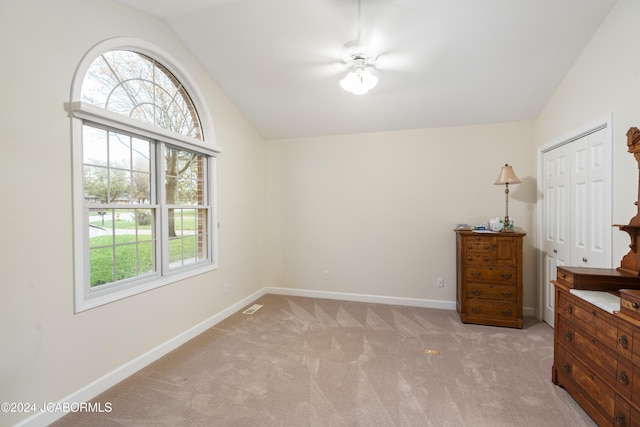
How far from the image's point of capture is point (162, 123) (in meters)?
2.89

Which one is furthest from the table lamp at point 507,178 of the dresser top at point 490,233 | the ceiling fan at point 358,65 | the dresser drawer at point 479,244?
the ceiling fan at point 358,65

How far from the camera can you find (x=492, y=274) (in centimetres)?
331

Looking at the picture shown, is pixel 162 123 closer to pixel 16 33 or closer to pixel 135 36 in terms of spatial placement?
pixel 135 36

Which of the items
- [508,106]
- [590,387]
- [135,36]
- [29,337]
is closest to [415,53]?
[508,106]

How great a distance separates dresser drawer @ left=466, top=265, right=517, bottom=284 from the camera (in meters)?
3.26

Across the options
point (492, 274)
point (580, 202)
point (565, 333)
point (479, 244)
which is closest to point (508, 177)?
point (580, 202)

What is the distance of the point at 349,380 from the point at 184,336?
1.75 meters

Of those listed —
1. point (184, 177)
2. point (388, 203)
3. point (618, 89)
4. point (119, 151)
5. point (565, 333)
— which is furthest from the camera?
point (388, 203)

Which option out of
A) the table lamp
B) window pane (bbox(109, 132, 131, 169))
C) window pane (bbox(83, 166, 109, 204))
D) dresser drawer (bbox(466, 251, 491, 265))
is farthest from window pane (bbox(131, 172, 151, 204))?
the table lamp

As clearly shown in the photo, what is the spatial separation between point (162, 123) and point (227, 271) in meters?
1.87

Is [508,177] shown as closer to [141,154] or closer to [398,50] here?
[398,50]

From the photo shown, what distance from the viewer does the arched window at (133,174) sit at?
2.16 metres

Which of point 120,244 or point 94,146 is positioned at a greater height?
point 94,146

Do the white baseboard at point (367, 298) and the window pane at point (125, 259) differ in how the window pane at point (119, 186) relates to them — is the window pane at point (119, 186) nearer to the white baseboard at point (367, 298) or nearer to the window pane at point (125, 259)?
the window pane at point (125, 259)
